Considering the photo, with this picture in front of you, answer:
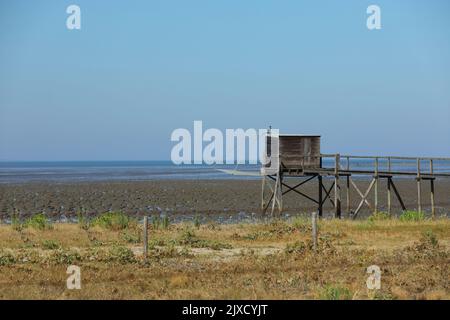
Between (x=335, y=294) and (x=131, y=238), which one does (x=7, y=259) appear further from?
(x=335, y=294)

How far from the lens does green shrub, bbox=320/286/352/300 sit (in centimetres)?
1330

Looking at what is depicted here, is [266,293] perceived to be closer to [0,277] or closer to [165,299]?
[165,299]

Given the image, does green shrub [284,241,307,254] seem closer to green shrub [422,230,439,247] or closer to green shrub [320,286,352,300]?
green shrub [422,230,439,247]

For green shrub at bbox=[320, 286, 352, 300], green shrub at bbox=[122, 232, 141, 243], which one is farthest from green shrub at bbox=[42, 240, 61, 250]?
green shrub at bbox=[320, 286, 352, 300]

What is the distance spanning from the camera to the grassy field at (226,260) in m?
14.6

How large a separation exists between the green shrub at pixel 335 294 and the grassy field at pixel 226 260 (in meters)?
0.03

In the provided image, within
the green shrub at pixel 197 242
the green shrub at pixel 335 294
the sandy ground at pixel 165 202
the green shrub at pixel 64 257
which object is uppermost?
the green shrub at pixel 335 294

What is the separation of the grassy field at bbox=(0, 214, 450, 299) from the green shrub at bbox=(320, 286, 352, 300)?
3cm

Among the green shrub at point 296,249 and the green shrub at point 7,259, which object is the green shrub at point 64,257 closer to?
the green shrub at point 7,259

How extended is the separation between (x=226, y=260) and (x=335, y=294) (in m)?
7.28

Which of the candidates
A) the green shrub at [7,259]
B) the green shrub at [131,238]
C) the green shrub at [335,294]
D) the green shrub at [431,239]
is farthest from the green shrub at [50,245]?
the green shrub at [431,239]

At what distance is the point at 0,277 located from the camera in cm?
1675
